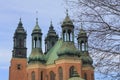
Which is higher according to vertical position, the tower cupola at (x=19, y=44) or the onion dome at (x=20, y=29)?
the onion dome at (x=20, y=29)

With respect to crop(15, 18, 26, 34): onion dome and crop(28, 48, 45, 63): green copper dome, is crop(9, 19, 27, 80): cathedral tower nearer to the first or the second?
crop(15, 18, 26, 34): onion dome

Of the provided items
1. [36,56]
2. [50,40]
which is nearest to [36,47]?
[36,56]

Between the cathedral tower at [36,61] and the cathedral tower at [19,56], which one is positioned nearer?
the cathedral tower at [36,61]

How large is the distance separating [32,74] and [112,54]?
163ft

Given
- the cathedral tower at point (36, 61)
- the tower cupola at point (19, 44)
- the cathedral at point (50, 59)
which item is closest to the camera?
the cathedral at point (50, 59)

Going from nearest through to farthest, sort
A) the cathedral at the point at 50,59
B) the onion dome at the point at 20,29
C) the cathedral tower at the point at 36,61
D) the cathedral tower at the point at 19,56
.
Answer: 1. the cathedral at the point at 50,59
2. the cathedral tower at the point at 36,61
3. the cathedral tower at the point at 19,56
4. the onion dome at the point at 20,29

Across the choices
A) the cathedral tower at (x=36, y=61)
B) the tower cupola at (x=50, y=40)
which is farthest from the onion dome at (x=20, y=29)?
the cathedral tower at (x=36, y=61)

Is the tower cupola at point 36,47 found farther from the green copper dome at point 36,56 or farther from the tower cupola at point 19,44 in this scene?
the tower cupola at point 19,44

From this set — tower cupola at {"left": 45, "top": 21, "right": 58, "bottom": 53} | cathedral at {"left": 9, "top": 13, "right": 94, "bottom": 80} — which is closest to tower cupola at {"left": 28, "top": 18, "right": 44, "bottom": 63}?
cathedral at {"left": 9, "top": 13, "right": 94, "bottom": 80}

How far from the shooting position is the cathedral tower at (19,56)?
231 ft

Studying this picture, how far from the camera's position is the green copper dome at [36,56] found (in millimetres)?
62812

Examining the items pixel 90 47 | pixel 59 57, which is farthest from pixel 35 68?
pixel 90 47

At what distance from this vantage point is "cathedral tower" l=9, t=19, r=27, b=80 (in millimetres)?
70438

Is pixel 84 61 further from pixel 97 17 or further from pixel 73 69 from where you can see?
pixel 97 17
